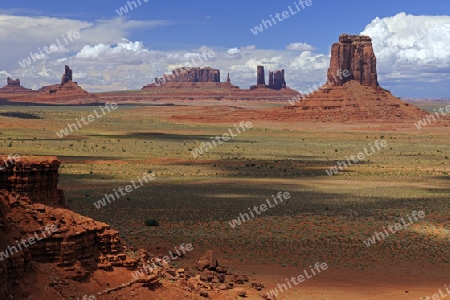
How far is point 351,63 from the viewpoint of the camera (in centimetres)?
14038

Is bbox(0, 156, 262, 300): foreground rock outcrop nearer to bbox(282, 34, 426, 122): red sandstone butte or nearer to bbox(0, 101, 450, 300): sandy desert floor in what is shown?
bbox(0, 101, 450, 300): sandy desert floor

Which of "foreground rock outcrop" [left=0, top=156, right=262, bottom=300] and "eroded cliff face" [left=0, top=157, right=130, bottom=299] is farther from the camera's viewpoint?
"eroded cliff face" [left=0, top=157, right=130, bottom=299]

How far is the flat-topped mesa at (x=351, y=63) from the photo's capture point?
140m

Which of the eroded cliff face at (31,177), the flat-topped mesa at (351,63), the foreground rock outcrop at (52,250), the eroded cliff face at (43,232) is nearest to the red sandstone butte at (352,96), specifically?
the flat-topped mesa at (351,63)

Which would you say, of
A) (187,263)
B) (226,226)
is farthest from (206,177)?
(187,263)

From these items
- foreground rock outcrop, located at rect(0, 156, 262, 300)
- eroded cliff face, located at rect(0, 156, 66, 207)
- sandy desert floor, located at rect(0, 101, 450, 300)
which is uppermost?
eroded cliff face, located at rect(0, 156, 66, 207)

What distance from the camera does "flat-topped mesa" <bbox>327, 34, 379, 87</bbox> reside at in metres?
140

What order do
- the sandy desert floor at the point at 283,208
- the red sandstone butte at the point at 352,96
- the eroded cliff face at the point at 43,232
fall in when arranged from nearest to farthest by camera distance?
the eroded cliff face at the point at 43,232, the sandy desert floor at the point at 283,208, the red sandstone butte at the point at 352,96

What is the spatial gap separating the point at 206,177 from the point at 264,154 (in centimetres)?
2403

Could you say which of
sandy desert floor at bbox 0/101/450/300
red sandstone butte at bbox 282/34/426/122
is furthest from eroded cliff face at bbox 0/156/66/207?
red sandstone butte at bbox 282/34/426/122

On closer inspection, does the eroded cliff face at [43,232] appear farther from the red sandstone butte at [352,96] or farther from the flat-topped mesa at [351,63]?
the flat-topped mesa at [351,63]

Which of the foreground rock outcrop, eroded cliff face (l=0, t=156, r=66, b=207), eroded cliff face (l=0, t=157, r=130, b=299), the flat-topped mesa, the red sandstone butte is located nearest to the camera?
the foreground rock outcrop

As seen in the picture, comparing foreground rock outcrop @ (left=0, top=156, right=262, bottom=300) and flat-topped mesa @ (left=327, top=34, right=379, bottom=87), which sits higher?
flat-topped mesa @ (left=327, top=34, right=379, bottom=87)

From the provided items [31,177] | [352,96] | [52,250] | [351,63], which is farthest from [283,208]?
[351,63]
